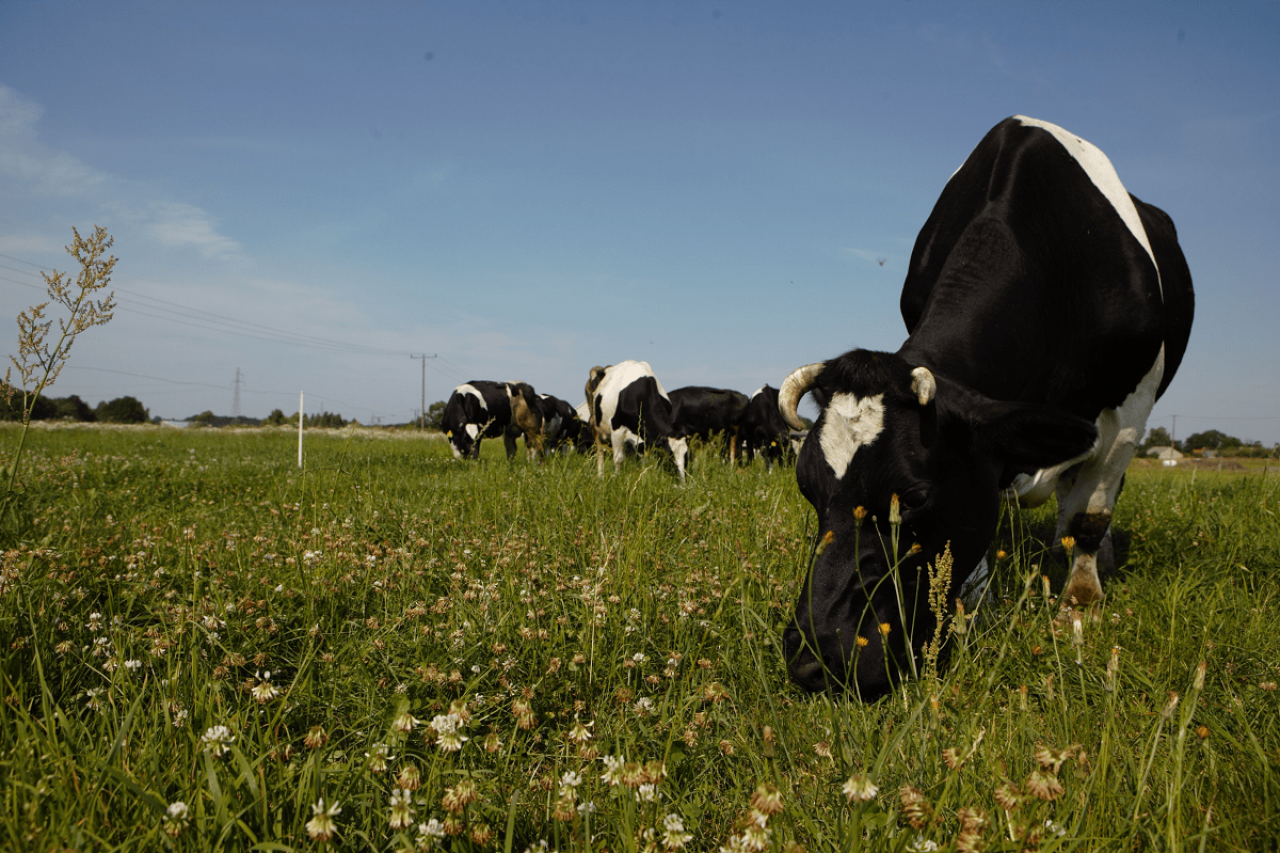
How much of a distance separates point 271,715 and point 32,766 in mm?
618

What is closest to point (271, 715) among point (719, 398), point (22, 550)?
point (22, 550)

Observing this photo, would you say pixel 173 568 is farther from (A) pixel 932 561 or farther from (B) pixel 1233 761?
(B) pixel 1233 761

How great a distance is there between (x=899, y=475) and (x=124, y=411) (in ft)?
267

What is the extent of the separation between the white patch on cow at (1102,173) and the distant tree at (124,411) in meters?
78.0

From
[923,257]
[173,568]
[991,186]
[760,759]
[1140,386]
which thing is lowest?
[760,759]

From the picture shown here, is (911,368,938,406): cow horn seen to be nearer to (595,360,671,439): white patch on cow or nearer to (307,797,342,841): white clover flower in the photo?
(307,797,342,841): white clover flower

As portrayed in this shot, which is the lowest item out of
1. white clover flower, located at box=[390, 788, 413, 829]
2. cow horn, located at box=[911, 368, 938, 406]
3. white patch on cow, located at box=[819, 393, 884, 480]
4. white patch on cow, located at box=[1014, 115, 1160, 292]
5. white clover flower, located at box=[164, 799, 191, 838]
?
white clover flower, located at box=[164, 799, 191, 838]

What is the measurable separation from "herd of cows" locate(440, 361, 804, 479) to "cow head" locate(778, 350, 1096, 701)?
742 centimetres

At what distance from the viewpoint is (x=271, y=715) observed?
7.04ft

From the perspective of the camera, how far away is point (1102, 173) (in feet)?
16.1

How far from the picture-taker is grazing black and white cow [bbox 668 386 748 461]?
1717 centimetres

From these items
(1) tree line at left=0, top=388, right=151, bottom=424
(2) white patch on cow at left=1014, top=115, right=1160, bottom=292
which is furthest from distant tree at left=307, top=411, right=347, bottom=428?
(2) white patch on cow at left=1014, top=115, right=1160, bottom=292

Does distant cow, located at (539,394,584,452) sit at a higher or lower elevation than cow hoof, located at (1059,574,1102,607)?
higher

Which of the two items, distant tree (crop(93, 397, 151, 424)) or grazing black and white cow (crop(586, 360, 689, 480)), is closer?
grazing black and white cow (crop(586, 360, 689, 480))
